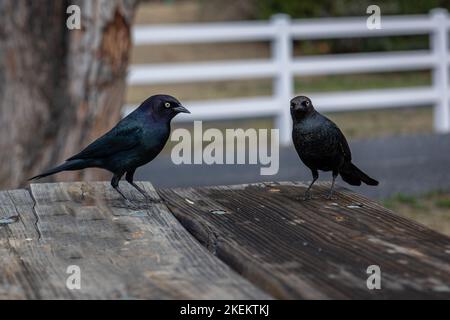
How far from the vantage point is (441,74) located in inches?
474

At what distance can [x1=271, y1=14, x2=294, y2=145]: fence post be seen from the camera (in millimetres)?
11078

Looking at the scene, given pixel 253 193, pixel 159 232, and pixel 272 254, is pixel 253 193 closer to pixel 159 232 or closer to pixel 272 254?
pixel 159 232

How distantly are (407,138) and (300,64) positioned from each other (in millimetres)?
1650

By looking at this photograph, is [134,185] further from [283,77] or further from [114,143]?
[283,77]

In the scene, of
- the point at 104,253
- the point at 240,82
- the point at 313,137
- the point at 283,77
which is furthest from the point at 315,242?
the point at 240,82

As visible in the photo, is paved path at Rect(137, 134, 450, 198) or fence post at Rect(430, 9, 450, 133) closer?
paved path at Rect(137, 134, 450, 198)

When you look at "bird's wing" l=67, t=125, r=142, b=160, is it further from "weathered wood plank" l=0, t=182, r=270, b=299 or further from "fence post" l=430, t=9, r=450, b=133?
"fence post" l=430, t=9, r=450, b=133

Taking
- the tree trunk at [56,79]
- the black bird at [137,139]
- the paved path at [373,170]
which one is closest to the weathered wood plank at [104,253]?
the black bird at [137,139]

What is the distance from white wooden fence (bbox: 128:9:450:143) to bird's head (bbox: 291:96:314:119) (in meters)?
7.33

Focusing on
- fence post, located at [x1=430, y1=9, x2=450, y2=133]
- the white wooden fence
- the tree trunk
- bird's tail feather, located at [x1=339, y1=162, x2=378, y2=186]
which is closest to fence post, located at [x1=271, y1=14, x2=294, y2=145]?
the white wooden fence

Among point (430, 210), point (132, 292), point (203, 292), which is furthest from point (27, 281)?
point (430, 210)

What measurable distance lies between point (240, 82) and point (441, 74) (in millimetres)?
7469

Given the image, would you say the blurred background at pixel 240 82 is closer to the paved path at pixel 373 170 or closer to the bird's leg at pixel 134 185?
the paved path at pixel 373 170

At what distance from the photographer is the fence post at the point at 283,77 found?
11.1m
